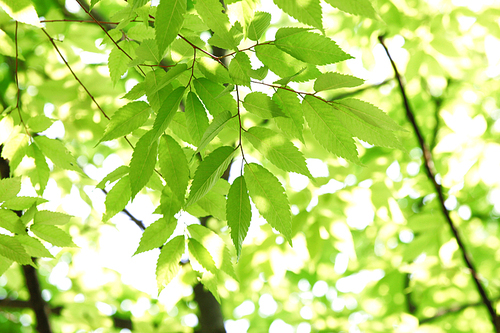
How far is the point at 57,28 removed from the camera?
1765mm

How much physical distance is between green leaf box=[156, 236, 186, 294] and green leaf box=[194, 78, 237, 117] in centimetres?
42

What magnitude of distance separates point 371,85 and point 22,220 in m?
2.61

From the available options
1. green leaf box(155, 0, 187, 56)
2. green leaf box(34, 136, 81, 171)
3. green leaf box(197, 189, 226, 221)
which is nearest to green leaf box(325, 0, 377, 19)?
green leaf box(155, 0, 187, 56)

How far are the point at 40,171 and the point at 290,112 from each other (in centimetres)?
90

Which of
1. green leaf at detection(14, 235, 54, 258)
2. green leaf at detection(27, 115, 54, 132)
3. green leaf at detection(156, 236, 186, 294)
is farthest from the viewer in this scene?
green leaf at detection(27, 115, 54, 132)

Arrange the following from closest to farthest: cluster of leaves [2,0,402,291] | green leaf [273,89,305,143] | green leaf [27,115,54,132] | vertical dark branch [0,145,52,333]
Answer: cluster of leaves [2,0,402,291] < green leaf [273,89,305,143] < green leaf [27,115,54,132] < vertical dark branch [0,145,52,333]

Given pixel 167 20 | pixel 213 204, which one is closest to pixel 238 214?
pixel 213 204

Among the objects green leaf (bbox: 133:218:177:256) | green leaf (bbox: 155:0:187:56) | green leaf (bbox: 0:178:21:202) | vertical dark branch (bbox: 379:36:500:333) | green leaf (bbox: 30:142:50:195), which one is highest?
green leaf (bbox: 30:142:50:195)

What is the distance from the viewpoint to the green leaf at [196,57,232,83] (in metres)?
0.86

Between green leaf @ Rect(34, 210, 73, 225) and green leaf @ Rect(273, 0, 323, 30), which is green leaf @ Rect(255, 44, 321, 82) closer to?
green leaf @ Rect(273, 0, 323, 30)

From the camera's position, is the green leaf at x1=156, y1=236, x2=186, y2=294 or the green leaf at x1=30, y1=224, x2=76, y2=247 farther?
the green leaf at x1=30, y1=224, x2=76, y2=247

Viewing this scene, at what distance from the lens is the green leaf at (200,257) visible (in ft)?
3.28

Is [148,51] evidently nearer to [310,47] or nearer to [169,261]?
[310,47]

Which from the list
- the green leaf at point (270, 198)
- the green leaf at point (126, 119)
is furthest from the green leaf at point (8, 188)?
the green leaf at point (270, 198)
